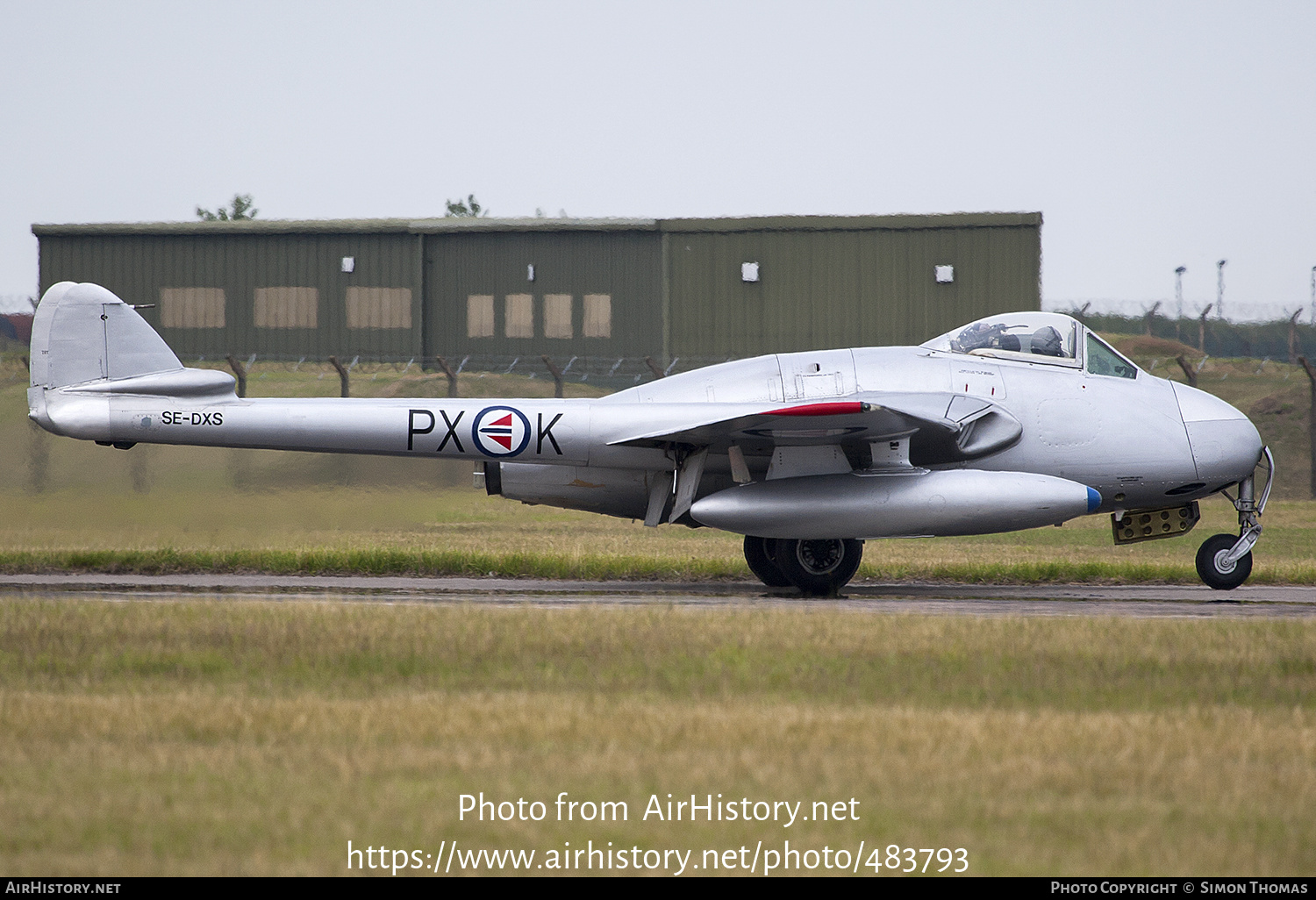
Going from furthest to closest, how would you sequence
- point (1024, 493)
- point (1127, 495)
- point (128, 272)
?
point (128, 272) → point (1127, 495) → point (1024, 493)

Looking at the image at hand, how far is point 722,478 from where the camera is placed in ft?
43.9

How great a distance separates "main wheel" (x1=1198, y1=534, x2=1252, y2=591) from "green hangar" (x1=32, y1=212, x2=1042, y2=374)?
63.8 ft

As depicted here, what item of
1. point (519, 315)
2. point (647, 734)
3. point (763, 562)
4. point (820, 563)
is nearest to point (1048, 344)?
point (820, 563)

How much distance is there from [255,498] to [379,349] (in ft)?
65.3

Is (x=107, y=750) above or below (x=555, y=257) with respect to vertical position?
below

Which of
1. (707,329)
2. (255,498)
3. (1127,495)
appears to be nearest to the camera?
(1127,495)

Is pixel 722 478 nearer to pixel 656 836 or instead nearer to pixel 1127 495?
pixel 1127 495

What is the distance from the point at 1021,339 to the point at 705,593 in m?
4.14

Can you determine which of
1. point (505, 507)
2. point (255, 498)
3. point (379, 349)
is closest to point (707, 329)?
point (379, 349)

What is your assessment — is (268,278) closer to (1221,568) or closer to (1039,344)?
(1039,344)

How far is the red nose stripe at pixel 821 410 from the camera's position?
38.3 feet

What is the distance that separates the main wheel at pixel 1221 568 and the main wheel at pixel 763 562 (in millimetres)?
4208

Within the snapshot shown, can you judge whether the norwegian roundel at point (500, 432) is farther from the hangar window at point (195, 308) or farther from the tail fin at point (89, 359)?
the hangar window at point (195, 308)

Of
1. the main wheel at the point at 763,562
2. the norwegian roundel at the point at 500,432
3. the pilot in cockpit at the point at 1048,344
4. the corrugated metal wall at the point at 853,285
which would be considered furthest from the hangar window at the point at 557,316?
the pilot in cockpit at the point at 1048,344
